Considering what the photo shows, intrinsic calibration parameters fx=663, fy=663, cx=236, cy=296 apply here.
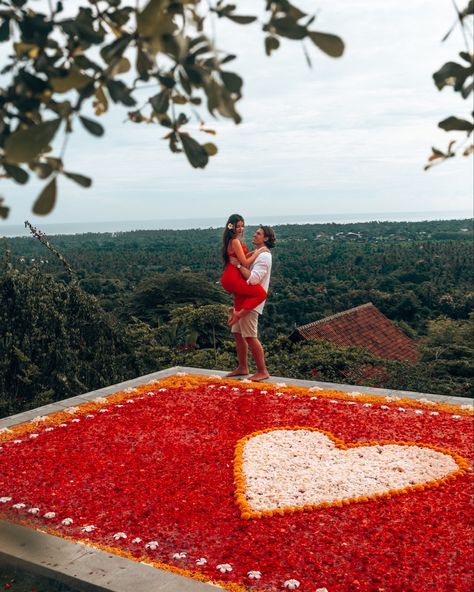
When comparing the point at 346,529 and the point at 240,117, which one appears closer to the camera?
the point at 240,117

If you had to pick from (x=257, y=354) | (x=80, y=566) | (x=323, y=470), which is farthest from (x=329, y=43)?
(x=257, y=354)

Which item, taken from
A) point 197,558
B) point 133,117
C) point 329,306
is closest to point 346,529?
→ point 197,558

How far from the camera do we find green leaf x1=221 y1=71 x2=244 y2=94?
1405mm

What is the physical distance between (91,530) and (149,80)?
12.8 feet

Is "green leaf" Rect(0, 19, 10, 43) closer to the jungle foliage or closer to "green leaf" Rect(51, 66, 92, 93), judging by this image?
"green leaf" Rect(51, 66, 92, 93)

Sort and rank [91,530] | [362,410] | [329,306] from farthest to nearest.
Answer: [329,306] → [362,410] → [91,530]

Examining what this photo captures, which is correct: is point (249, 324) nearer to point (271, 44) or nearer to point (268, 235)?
point (268, 235)

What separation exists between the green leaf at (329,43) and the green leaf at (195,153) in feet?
1.19

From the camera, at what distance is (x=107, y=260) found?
159 feet

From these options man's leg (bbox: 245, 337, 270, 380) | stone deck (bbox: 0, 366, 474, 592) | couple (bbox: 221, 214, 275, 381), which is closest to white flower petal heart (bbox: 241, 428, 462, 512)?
stone deck (bbox: 0, 366, 474, 592)

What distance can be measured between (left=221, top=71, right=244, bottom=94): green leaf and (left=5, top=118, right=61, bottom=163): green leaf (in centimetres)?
38

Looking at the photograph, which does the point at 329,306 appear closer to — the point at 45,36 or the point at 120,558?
the point at 120,558

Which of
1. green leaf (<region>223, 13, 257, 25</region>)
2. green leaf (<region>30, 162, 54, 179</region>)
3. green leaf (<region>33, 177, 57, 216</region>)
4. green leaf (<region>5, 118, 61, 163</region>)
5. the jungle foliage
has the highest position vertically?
green leaf (<region>223, 13, 257, 25</region>)

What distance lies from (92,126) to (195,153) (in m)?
0.33
